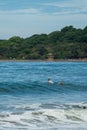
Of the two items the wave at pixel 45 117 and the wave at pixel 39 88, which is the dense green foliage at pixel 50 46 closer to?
the wave at pixel 39 88

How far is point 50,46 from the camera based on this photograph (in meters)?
157

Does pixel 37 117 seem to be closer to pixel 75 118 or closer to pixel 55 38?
pixel 75 118

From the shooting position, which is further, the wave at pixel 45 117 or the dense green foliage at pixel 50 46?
the dense green foliage at pixel 50 46

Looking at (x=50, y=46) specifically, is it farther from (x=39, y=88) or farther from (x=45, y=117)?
(x=45, y=117)

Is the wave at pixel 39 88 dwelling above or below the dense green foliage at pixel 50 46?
above

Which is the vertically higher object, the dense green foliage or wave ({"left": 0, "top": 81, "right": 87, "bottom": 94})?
wave ({"left": 0, "top": 81, "right": 87, "bottom": 94})

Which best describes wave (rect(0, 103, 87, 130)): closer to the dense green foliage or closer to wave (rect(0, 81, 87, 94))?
wave (rect(0, 81, 87, 94))

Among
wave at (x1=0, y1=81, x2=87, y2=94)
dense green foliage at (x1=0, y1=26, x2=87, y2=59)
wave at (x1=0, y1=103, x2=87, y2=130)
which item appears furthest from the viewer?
dense green foliage at (x1=0, y1=26, x2=87, y2=59)

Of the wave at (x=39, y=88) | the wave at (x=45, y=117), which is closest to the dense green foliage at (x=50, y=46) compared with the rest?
the wave at (x=39, y=88)

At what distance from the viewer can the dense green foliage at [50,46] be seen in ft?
488

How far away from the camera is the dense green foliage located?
5856 inches

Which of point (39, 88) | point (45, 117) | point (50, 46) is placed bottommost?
point (50, 46)

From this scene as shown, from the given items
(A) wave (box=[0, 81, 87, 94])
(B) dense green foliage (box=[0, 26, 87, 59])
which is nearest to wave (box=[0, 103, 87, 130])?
(A) wave (box=[0, 81, 87, 94])

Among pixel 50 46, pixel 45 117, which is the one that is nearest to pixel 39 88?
pixel 45 117
